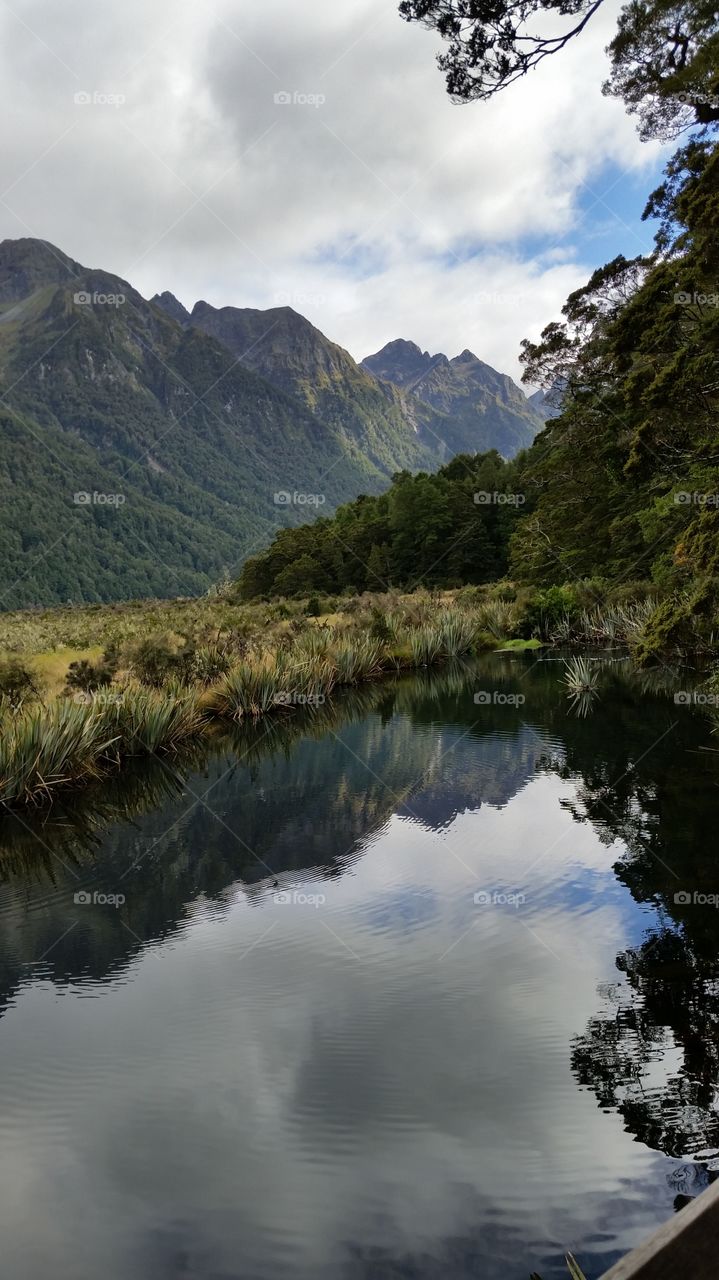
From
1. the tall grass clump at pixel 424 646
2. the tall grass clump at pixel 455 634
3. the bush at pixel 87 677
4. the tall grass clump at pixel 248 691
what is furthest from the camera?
the tall grass clump at pixel 455 634

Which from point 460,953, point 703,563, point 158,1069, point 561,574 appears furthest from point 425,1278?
point 561,574

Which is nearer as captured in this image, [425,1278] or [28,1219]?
[425,1278]

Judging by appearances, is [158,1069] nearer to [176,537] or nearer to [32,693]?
[32,693]

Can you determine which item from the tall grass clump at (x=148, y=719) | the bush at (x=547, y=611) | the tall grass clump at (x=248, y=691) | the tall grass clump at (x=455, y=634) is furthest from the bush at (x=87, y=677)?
the bush at (x=547, y=611)

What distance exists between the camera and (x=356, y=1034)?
4441 mm

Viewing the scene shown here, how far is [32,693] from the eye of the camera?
39.0ft

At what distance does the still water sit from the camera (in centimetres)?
306

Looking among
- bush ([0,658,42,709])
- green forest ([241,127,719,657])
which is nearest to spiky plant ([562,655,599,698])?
green forest ([241,127,719,657])

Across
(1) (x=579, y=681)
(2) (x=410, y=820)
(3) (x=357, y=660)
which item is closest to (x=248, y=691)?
(3) (x=357, y=660)

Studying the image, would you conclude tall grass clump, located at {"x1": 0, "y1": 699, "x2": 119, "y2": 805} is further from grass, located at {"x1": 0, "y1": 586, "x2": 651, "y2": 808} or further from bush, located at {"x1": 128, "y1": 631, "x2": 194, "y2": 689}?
bush, located at {"x1": 128, "y1": 631, "x2": 194, "y2": 689}

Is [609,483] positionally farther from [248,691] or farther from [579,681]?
[248,691]

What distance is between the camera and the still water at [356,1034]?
10.1 ft

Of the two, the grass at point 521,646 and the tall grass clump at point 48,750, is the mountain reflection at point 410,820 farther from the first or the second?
the grass at point 521,646

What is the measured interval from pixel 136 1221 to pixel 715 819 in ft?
21.3
